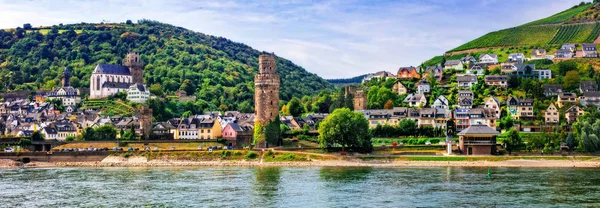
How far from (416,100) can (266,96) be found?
28.2m

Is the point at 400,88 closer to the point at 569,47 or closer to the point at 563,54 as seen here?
the point at 563,54

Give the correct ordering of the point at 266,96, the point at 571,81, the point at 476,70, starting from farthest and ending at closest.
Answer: the point at 476,70
the point at 571,81
the point at 266,96

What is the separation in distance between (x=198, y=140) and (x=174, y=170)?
1585 cm

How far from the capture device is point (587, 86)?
93250 millimetres

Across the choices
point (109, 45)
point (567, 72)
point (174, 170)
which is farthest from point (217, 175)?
point (109, 45)

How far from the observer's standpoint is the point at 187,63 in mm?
168000

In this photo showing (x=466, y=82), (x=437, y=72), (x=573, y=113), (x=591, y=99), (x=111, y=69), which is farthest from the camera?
(x=111, y=69)

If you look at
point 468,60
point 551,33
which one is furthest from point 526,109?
point 551,33

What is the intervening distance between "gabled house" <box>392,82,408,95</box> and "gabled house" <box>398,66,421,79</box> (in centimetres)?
680

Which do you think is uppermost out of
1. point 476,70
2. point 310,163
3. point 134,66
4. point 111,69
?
point 134,66

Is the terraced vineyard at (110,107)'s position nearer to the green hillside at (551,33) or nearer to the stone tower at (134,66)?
the stone tower at (134,66)

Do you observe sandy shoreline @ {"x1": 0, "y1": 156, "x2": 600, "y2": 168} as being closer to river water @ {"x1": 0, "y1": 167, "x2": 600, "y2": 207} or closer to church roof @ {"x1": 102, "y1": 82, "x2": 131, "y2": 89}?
river water @ {"x1": 0, "y1": 167, "x2": 600, "y2": 207}

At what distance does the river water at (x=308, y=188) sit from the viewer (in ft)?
130

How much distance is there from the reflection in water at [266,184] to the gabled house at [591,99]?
4495 centimetres
